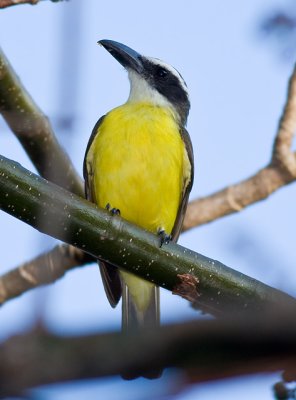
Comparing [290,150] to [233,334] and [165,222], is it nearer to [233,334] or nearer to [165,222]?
[165,222]

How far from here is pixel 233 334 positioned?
66 cm

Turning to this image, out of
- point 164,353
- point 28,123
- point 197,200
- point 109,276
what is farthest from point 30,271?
point 164,353

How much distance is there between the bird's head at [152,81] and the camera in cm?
575

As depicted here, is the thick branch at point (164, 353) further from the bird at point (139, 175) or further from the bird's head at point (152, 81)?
the bird's head at point (152, 81)

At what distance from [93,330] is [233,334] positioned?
14 cm

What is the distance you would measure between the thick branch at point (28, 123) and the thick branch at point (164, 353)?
339 centimetres

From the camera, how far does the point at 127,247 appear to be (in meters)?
3.01

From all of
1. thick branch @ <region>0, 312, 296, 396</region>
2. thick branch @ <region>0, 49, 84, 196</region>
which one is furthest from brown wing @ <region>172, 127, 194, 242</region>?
thick branch @ <region>0, 312, 296, 396</region>

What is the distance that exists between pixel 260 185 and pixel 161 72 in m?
1.66

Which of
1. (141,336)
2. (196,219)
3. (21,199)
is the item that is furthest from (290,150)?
(141,336)

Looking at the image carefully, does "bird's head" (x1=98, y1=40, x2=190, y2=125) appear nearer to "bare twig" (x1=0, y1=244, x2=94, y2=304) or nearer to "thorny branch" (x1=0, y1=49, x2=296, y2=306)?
"thorny branch" (x1=0, y1=49, x2=296, y2=306)

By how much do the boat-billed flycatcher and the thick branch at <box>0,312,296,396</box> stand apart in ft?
13.4

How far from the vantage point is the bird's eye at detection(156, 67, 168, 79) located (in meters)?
6.04

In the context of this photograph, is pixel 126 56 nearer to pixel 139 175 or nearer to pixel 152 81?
pixel 152 81
